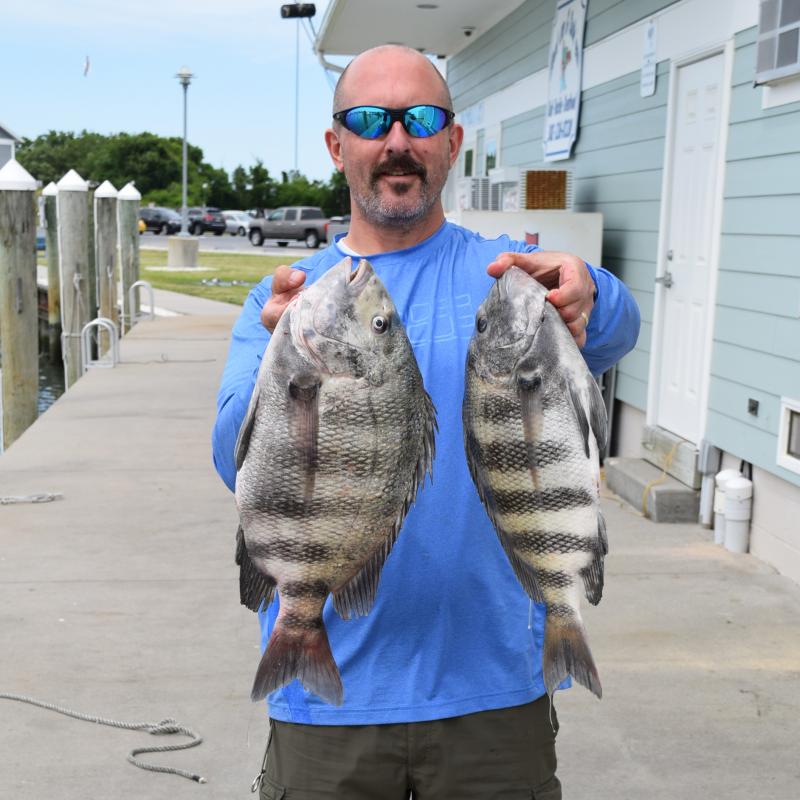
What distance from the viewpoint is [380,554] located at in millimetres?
2016

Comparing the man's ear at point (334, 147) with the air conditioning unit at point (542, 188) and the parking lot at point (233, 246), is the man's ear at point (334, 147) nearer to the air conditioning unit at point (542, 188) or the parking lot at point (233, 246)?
the air conditioning unit at point (542, 188)

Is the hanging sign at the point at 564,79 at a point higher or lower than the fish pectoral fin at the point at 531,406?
higher

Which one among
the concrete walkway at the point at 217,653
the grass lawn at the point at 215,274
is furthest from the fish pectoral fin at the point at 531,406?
the grass lawn at the point at 215,274

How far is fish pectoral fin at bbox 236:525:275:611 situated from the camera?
202 cm

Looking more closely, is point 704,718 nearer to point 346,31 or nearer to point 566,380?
point 566,380

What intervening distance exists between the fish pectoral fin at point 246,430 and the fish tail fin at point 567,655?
0.59 m

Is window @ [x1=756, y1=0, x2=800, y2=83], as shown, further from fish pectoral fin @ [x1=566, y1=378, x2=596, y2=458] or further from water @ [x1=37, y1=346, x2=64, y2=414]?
water @ [x1=37, y1=346, x2=64, y2=414]

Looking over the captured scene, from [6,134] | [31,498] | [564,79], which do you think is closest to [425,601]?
[31,498]

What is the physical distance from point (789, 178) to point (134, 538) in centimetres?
390

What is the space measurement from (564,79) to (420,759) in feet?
28.4

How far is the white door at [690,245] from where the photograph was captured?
6957 mm

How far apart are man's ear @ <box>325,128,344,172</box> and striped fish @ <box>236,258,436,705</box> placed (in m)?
0.55

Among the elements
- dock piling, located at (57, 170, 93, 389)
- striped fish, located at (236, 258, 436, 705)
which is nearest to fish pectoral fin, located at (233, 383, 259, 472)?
striped fish, located at (236, 258, 436, 705)

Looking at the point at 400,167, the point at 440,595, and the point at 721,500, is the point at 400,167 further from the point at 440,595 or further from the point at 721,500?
the point at 721,500
